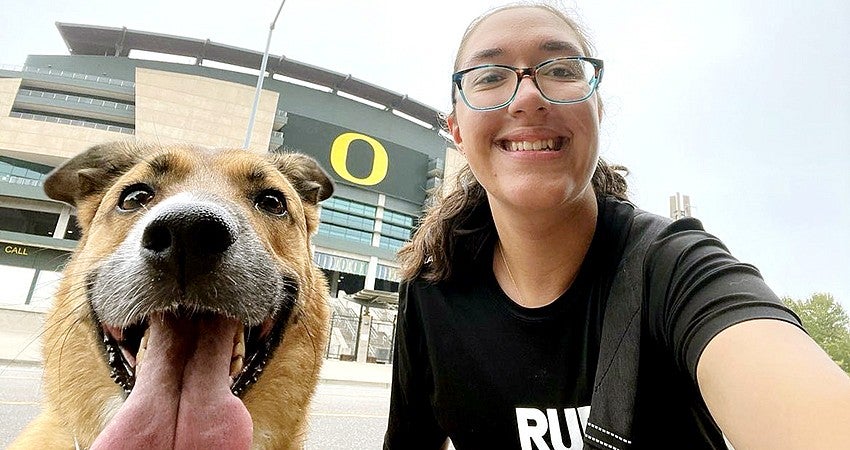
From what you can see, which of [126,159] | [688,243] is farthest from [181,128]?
[688,243]

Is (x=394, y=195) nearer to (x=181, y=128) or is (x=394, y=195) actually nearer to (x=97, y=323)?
(x=181, y=128)

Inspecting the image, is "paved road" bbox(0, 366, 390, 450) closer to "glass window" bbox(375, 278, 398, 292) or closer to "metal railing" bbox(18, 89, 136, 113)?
"glass window" bbox(375, 278, 398, 292)

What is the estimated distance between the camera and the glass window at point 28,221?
31562 mm

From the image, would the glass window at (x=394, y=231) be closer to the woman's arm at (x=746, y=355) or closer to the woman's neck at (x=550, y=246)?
the woman's neck at (x=550, y=246)

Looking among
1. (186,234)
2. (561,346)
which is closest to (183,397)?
(186,234)

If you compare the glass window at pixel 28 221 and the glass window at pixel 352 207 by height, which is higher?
the glass window at pixel 352 207

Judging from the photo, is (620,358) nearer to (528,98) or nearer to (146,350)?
(528,98)

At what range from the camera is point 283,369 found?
82.0 inches

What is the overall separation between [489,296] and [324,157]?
37.7m

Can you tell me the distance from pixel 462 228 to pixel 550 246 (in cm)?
51

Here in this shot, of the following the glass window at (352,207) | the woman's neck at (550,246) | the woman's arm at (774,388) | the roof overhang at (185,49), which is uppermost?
the roof overhang at (185,49)

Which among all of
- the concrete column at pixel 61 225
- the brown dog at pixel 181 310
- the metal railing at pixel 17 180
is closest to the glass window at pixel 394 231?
the concrete column at pixel 61 225

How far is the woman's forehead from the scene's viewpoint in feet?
5.87

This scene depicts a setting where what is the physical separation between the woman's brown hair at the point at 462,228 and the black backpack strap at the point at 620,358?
649 mm
